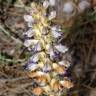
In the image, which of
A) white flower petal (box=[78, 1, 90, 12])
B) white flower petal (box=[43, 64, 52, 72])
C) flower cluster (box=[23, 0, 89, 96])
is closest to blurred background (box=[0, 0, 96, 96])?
white flower petal (box=[78, 1, 90, 12])

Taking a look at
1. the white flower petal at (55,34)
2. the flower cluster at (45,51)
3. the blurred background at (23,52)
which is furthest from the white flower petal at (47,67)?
the blurred background at (23,52)

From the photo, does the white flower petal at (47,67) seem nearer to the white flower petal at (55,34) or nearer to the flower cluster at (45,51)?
the flower cluster at (45,51)

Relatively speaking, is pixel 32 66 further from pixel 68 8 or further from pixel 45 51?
pixel 68 8

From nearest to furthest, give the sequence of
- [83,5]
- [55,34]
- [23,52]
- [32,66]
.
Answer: [55,34] < [32,66] < [23,52] < [83,5]

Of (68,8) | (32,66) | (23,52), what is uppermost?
(68,8)

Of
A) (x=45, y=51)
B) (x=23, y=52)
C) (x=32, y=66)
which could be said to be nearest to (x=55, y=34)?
(x=45, y=51)

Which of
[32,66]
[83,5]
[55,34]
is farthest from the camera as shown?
[83,5]
